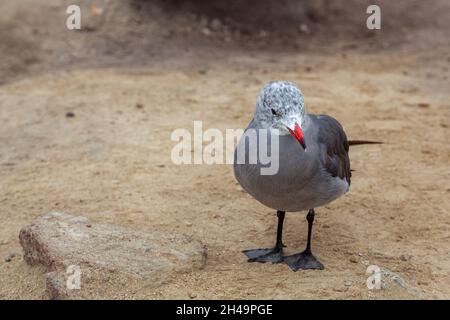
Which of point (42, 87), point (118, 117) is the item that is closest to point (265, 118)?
point (118, 117)

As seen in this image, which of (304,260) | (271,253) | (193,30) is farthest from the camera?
(193,30)

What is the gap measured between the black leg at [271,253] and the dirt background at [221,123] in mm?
97

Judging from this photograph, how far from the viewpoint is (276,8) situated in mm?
11125

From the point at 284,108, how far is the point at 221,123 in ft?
12.0

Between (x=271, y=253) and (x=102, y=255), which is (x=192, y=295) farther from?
(x=271, y=253)

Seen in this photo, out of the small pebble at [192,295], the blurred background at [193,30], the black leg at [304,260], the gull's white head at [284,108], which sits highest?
the blurred background at [193,30]

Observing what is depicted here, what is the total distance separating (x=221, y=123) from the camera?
709 cm

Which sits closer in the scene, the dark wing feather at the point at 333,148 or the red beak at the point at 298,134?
the red beak at the point at 298,134

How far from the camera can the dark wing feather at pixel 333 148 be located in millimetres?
3945

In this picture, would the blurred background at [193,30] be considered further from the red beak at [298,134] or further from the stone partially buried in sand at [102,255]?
the red beak at [298,134]

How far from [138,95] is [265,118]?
4.71 metres

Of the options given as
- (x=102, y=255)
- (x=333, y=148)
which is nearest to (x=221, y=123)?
(x=333, y=148)

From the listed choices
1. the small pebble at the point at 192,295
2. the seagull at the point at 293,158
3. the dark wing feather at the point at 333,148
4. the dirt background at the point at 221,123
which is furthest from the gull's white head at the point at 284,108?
the small pebble at the point at 192,295

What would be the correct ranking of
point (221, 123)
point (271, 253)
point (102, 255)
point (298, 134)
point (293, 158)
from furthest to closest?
point (221, 123) < point (271, 253) < point (102, 255) < point (293, 158) < point (298, 134)
